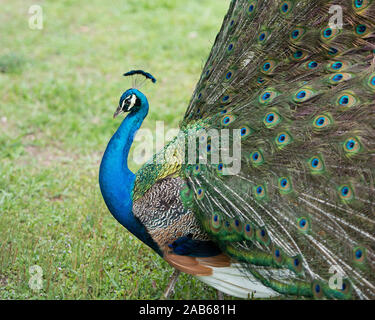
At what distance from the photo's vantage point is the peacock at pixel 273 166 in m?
2.76

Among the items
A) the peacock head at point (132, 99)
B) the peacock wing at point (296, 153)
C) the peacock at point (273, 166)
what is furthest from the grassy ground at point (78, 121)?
the peacock wing at point (296, 153)

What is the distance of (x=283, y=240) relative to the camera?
2.87 meters

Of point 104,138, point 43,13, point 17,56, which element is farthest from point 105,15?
point 104,138

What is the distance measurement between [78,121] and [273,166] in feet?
12.1

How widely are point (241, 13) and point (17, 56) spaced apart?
15.9ft

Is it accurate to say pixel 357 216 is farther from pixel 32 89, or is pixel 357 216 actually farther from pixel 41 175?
pixel 32 89

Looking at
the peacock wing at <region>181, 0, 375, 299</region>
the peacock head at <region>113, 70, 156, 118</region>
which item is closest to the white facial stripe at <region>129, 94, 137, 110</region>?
the peacock head at <region>113, 70, 156, 118</region>

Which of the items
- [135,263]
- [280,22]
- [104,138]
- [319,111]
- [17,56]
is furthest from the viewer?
[17,56]

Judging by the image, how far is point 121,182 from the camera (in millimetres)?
3307

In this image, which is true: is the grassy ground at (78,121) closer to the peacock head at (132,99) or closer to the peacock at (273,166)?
the peacock head at (132,99)

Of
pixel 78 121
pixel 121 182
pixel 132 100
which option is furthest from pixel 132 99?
pixel 78 121

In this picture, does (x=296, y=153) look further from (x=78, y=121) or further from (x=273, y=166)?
(x=78, y=121)

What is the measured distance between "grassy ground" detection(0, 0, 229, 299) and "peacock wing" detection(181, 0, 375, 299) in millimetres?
908

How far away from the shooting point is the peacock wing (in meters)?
2.75
